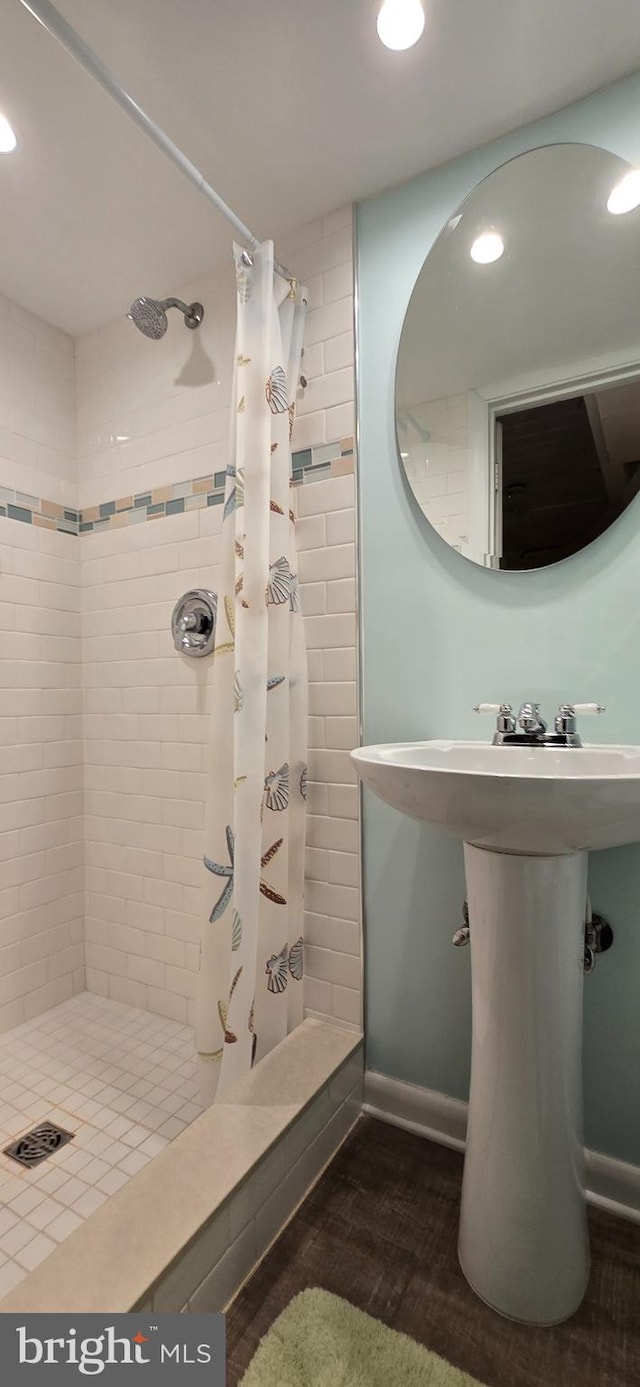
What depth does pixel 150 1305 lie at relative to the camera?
83 centimetres

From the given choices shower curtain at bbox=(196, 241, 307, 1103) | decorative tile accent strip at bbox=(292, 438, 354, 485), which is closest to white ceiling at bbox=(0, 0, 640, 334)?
shower curtain at bbox=(196, 241, 307, 1103)

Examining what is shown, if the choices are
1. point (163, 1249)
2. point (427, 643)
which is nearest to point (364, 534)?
point (427, 643)

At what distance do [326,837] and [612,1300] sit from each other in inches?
37.9

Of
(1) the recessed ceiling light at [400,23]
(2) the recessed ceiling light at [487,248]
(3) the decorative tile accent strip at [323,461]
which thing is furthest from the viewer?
(3) the decorative tile accent strip at [323,461]

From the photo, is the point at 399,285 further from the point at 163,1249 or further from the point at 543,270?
the point at 163,1249

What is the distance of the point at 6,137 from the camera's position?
129cm

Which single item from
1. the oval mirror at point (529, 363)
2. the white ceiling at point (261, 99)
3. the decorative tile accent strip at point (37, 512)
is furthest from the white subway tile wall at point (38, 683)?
the oval mirror at point (529, 363)

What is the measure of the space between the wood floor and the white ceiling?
88.6 inches

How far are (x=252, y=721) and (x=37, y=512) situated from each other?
1.22 m

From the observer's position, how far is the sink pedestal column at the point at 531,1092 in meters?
0.95

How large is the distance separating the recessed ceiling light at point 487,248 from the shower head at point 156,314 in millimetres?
836

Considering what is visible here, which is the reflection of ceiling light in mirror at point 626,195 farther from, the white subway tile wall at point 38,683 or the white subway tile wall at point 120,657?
the white subway tile wall at point 38,683

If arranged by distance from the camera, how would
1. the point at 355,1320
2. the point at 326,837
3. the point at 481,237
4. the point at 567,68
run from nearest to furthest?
the point at 355,1320, the point at 567,68, the point at 481,237, the point at 326,837

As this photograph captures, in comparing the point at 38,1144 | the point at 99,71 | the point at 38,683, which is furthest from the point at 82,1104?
the point at 99,71
